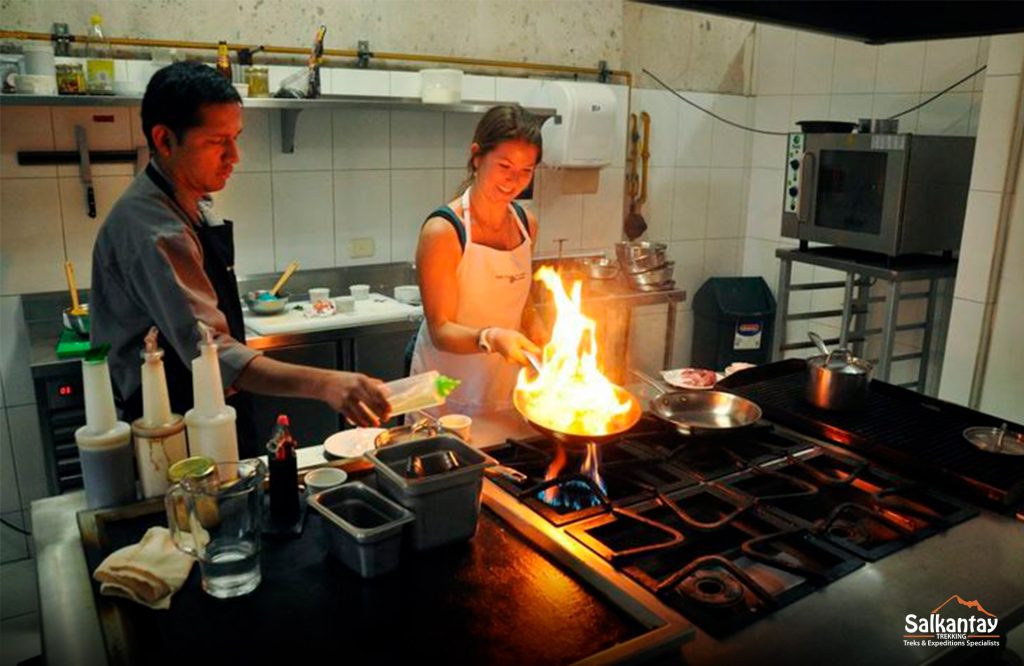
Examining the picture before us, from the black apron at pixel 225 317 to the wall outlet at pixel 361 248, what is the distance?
194 cm

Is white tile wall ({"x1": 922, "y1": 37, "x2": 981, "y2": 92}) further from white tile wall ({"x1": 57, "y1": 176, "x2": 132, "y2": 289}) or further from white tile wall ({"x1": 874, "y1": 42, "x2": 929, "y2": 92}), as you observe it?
white tile wall ({"x1": 57, "y1": 176, "x2": 132, "y2": 289})

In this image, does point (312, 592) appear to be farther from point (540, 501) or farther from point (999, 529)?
point (999, 529)

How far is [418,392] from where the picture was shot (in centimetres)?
162

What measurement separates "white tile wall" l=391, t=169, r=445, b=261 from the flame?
2.24 metres

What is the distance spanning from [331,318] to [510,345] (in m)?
1.56

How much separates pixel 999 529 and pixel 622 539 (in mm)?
760

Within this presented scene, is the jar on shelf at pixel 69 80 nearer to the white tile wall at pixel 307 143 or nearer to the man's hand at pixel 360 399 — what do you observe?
the white tile wall at pixel 307 143

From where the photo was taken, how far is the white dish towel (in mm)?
1225

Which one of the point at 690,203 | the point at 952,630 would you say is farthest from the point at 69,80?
the point at 690,203

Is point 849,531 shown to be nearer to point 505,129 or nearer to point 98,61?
point 505,129

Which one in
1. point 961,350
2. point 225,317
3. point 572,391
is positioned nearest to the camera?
point 572,391

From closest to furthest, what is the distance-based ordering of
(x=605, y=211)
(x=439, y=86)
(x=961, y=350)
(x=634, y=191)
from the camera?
(x=961, y=350) < (x=439, y=86) < (x=605, y=211) < (x=634, y=191)

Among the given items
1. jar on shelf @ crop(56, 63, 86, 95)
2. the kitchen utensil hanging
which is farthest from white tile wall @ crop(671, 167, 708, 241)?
jar on shelf @ crop(56, 63, 86, 95)

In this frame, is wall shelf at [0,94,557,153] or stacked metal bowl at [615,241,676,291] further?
stacked metal bowl at [615,241,676,291]
